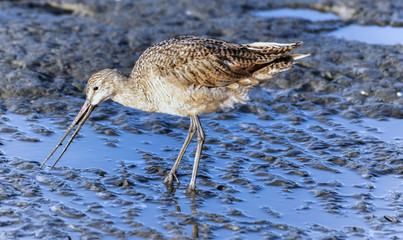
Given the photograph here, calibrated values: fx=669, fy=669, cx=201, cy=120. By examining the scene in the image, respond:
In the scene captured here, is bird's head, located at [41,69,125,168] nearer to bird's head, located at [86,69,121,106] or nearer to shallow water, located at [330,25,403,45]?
bird's head, located at [86,69,121,106]

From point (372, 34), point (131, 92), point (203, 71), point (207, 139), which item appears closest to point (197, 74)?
point (203, 71)

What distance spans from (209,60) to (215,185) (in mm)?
1005

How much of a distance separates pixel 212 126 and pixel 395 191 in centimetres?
203

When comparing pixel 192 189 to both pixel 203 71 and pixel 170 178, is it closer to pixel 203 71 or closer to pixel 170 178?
pixel 170 178

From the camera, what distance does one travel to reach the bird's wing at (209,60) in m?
5.30

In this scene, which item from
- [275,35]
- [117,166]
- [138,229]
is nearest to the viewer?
[138,229]

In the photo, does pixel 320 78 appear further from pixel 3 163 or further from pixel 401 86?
pixel 3 163

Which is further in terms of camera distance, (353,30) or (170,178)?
(353,30)

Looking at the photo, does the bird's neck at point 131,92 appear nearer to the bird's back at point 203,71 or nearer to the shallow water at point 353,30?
the bird's back at point 203,71

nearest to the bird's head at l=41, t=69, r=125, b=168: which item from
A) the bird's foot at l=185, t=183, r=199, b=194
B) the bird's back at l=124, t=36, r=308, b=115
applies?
the bird's back at l=124, t=36, r=308, b=115

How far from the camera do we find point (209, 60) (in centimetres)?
532

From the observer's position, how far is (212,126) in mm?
6637

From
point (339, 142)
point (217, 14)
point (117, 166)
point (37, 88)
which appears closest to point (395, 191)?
point (339, 142)

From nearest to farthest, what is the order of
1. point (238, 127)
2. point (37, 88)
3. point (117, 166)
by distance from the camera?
point (117, 166) → point (238, 127) → point (37, 88)
